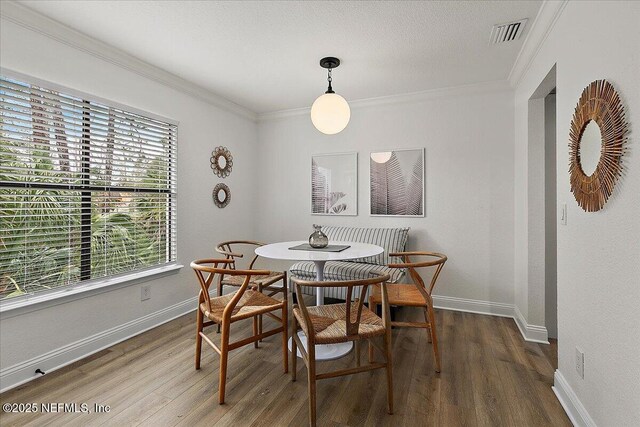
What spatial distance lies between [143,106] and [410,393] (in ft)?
10.5

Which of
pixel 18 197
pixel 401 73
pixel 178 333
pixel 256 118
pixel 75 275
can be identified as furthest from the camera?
pixel 256 118

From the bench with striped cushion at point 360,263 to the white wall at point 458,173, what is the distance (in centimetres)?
23

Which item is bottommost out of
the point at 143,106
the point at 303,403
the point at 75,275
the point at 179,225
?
the point at 303,403

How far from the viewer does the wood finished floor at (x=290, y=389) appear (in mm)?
1751

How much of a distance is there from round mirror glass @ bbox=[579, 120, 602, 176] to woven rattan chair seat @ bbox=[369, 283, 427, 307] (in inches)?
49.6

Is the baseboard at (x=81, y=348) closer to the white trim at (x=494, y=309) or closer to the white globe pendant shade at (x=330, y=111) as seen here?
the white globe pendant shade at (x=330, y=111)

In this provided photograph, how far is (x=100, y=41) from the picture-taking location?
8.27 ft

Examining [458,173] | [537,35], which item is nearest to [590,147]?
[537,35]

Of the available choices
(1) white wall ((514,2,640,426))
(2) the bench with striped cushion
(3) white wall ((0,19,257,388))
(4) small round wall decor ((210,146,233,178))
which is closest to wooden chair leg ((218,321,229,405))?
(3) white wall ((0,19,257,388))

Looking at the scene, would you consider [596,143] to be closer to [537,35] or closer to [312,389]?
[537,35]

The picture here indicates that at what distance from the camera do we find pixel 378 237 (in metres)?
3.64

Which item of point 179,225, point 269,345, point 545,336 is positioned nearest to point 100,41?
point 179,225

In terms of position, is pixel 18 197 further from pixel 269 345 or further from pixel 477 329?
pixel 477 329

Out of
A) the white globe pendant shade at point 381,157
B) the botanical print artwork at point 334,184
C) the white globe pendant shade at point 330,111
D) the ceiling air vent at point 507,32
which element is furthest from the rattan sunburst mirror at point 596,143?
the botanical print artwork at point 334,184
